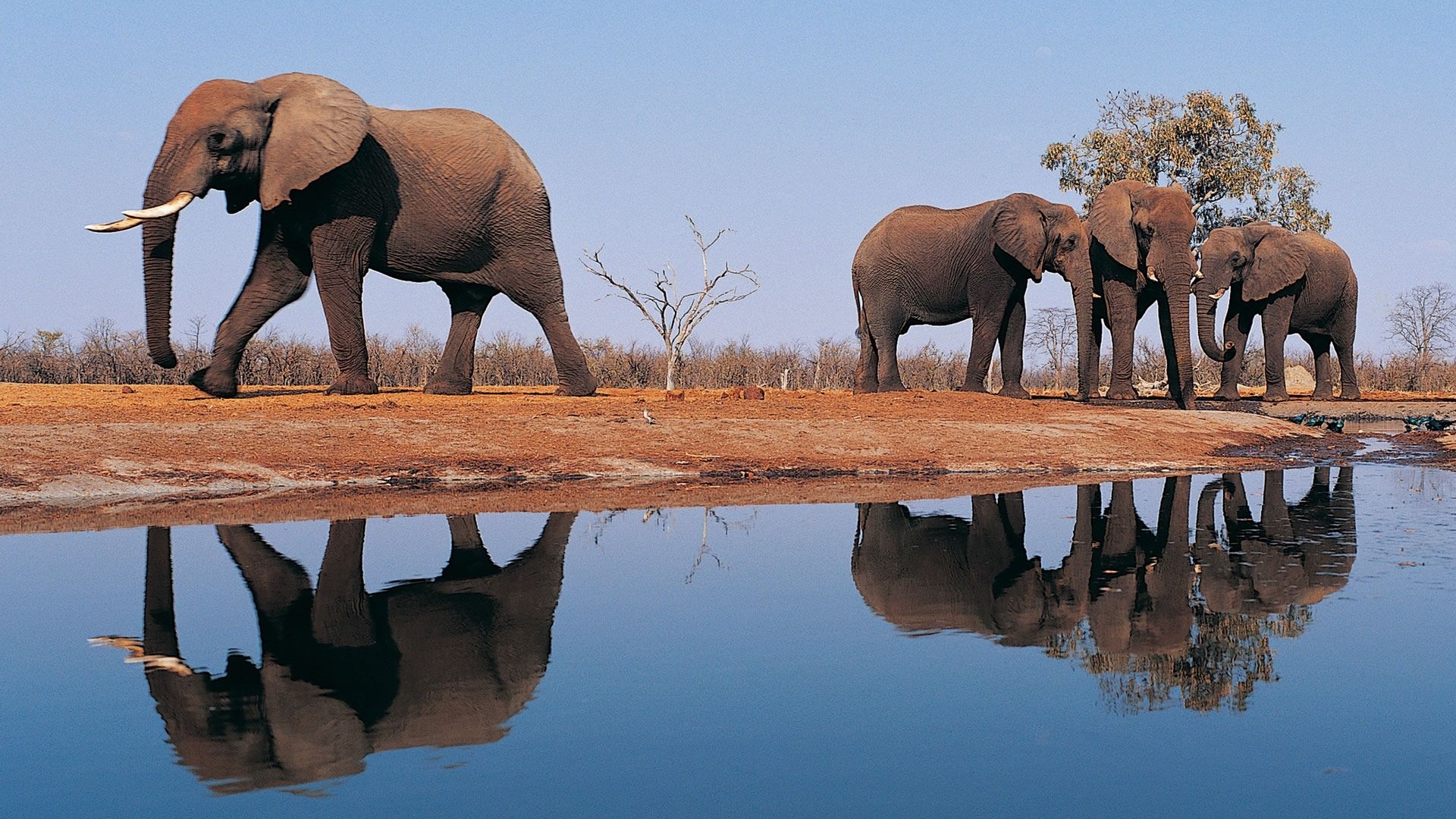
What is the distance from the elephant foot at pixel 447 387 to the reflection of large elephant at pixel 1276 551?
11.1 metres

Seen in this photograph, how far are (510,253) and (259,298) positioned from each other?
143 inches

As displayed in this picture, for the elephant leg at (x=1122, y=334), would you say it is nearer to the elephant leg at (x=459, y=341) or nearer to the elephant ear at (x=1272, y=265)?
the elephant ear at (x=1272, y=265)

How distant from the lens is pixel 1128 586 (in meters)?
7.49

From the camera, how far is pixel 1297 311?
27766 millimetres

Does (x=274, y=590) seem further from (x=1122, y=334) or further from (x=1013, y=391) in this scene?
(x=1122, y=334)

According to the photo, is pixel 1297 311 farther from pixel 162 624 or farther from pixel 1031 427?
pixel 162 624

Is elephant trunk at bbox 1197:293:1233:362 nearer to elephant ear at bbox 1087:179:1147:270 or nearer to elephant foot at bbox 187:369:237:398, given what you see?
elephant ear at bbox 1087:179:1147:270

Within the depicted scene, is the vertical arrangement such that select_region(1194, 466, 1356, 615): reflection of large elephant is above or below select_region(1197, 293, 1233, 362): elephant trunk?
below

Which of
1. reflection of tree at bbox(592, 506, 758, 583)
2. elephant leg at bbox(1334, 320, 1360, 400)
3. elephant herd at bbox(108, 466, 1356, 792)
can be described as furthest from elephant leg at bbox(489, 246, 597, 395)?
elephant leg at bbox(1334, 320, 1360, 400)

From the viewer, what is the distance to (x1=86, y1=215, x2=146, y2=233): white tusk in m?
15.8

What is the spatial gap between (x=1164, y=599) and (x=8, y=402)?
49.3 feet

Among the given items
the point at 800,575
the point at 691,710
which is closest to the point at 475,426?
the point at 800,575

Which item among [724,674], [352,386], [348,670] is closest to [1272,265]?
[352,386]

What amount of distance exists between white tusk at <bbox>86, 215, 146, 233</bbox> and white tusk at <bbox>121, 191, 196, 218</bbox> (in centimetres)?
6
